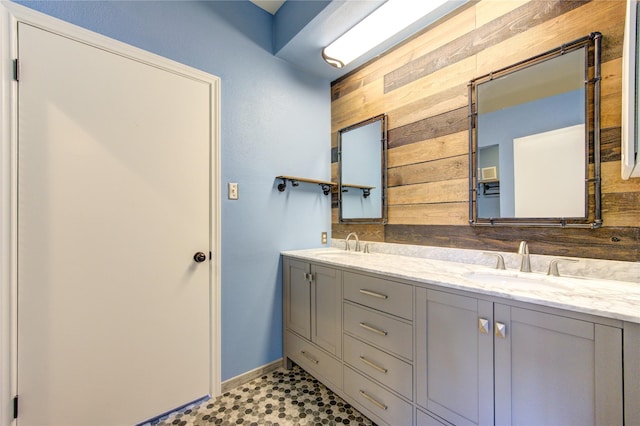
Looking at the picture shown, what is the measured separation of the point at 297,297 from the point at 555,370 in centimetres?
142

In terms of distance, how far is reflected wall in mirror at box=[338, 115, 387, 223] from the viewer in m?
2.09

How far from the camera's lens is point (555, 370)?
0.89 metres

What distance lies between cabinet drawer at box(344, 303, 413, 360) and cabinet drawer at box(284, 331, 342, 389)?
0.30m

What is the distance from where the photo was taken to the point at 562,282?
1.15 m

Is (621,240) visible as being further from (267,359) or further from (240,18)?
(240,18)

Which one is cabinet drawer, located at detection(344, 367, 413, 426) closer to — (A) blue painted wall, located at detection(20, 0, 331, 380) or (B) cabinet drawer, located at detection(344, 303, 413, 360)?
(B) cabinet drawer, located at detection(344, 303, 413, 360)

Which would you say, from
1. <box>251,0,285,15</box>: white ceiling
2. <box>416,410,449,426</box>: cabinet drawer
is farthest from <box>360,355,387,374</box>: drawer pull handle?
<box>251,0,285,15</box>: white ceiling

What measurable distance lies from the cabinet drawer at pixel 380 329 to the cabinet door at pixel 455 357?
67mm

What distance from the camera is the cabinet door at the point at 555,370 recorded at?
0.80m

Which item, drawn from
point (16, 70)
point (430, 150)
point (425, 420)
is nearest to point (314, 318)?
point (425, 420)

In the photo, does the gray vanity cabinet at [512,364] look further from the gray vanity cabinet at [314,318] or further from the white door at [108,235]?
the white door at [108,235]

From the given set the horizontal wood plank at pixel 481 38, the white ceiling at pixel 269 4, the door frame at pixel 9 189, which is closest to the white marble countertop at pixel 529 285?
the horizontal wood plank at pixel 481 38

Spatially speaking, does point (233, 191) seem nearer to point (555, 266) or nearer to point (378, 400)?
point (378, 400)

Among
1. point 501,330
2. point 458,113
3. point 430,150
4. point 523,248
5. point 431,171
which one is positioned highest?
point 458,113
